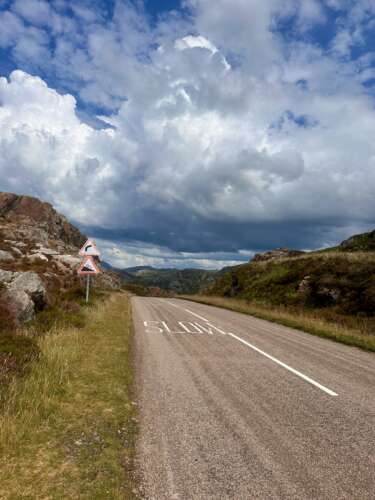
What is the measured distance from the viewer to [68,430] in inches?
187

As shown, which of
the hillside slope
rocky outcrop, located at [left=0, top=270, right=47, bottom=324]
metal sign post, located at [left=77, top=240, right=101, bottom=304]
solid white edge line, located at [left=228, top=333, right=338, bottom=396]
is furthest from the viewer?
the hillside slope

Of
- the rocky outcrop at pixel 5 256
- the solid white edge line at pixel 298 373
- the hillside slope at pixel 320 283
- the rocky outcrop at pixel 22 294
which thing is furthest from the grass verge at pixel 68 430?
the hillside slope at pixel 320 283

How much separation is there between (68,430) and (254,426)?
2.82 metres

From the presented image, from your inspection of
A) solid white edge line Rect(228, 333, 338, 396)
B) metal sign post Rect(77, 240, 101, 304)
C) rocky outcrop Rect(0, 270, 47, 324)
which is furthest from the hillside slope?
rocky outcrop Rect(0, 270, 47, 324)

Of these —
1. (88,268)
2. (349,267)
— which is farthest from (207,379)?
(349,267)

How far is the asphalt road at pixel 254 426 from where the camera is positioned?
368 cm

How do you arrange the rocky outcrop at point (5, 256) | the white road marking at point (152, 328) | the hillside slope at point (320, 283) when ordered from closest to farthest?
the white road marking at point (152, 328) < the rocky outcrop at point (5, 256) < the hillside slope at point (320, 283)

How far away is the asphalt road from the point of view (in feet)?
12.1

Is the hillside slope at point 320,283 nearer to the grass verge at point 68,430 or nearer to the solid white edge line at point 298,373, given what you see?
the solid white edge line at point 298,373

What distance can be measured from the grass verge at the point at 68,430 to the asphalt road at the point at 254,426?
0.33m

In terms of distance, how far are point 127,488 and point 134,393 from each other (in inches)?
118

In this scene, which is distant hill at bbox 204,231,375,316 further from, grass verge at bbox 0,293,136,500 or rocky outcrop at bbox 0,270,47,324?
grass verge at bbox 0,293,136,500

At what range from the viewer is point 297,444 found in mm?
4578

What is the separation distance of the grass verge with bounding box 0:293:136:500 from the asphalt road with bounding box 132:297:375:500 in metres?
0.33
